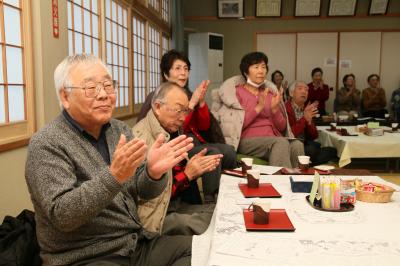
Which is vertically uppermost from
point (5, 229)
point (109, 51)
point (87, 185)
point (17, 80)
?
point (109, 51)

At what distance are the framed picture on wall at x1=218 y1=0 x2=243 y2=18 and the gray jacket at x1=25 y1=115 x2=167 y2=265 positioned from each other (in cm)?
766

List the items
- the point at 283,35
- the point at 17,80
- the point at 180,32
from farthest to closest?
the point at 283,35
the point at 180,32
the point at 17,80

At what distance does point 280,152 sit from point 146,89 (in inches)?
133

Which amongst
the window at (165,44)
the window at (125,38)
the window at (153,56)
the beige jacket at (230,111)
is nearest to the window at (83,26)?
the window at (125,38)

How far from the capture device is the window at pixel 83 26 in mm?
3416

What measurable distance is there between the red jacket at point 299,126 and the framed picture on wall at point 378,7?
5376 mm

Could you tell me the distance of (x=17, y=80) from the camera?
2500 mm

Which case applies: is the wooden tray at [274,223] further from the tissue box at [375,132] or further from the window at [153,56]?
the window at [153,56]

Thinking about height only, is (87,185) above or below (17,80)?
below

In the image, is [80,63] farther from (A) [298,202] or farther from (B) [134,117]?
(B) [134,117]

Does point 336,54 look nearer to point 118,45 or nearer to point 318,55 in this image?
point 318,55

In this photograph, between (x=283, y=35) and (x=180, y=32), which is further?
(x=283, y=35)

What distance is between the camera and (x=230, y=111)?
145 inches

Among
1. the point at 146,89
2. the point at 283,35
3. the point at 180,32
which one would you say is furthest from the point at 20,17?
the point at 283,35
